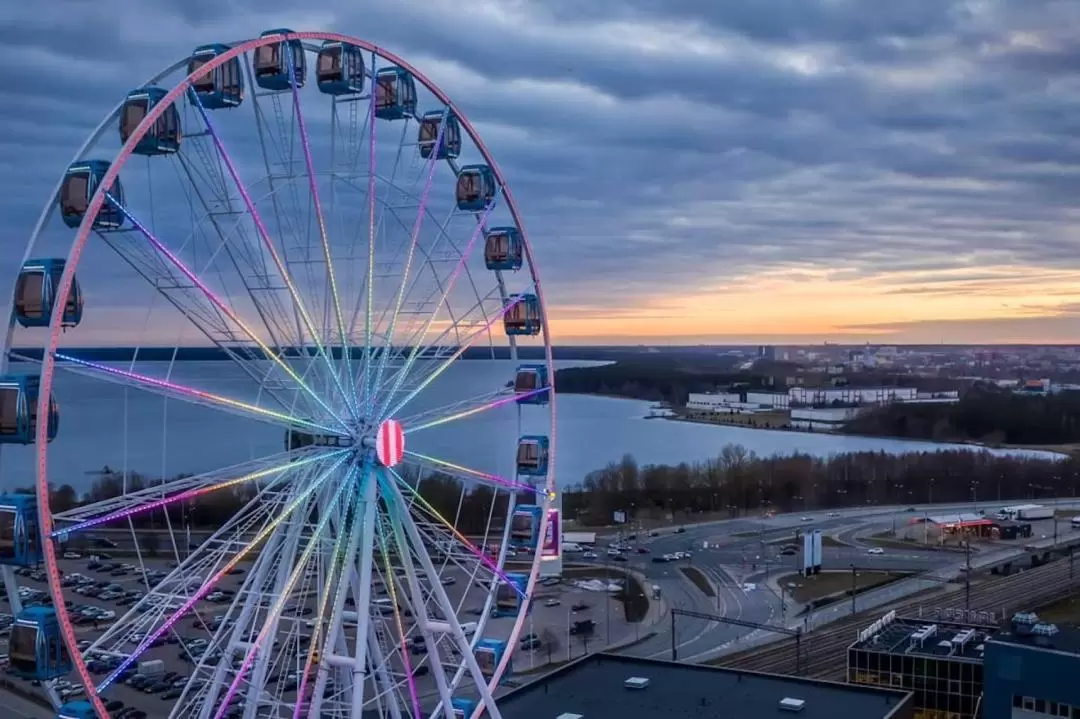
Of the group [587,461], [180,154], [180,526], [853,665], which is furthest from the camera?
[587,461]

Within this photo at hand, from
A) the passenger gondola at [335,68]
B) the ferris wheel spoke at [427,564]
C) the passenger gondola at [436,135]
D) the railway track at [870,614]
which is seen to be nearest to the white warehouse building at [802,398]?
the railway track at [870,614]

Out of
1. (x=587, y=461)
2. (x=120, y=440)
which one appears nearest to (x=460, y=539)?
(x=587, y=461)

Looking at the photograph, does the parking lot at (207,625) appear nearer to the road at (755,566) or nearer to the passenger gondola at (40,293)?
the road at (755,566)

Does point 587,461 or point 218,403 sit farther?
point 587,461

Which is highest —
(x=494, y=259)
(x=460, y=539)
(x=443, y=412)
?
(x=494, y=259)

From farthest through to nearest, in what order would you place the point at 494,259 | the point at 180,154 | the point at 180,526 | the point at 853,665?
the point at 180,526
the point at 853,665
the point at 494,259
the point at 180,154

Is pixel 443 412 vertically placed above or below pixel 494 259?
below

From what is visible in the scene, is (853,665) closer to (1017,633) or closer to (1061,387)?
(1017,633)
